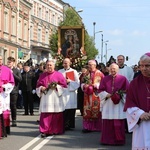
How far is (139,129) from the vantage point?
5.12 metres

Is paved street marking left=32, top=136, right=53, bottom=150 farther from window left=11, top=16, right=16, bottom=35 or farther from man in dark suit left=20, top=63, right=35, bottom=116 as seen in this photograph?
window left=11, top=16, right=16, bottom=35

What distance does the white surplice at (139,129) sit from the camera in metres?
5.02

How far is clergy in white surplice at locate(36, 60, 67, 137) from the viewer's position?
10125 mm

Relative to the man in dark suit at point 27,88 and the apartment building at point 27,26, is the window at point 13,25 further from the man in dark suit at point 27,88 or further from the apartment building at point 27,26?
the man in dark suit at point 27,88

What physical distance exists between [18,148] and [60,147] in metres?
0.91

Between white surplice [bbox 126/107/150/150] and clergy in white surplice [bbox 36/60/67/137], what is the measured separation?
5.11 metres

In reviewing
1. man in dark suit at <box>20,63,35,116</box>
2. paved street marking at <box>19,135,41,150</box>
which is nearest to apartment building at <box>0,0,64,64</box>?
man in dark suit at <box>20,63,35,116</box>

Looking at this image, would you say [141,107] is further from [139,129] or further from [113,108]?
[113,108]

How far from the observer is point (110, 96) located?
29.7 feet

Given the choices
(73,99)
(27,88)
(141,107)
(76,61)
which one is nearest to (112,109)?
(73,99)

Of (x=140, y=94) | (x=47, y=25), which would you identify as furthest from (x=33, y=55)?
(x=140, y=94)

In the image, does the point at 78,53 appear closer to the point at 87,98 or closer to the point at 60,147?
the point at 87,98

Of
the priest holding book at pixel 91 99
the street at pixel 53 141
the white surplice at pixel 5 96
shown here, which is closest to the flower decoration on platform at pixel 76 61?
the street at pixel 53 141

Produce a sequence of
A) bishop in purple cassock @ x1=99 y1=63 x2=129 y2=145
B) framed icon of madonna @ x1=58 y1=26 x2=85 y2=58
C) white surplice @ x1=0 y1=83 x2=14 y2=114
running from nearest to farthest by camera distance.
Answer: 1. bishop in purple cassock @ x1=99 y1=63 x2=129 y2=145
2. white surplice @ x1=0 y1=83 x2=14 y2=114
3. framed icon of madonna @ x1=58 y1=26 x2=85 y2=58
